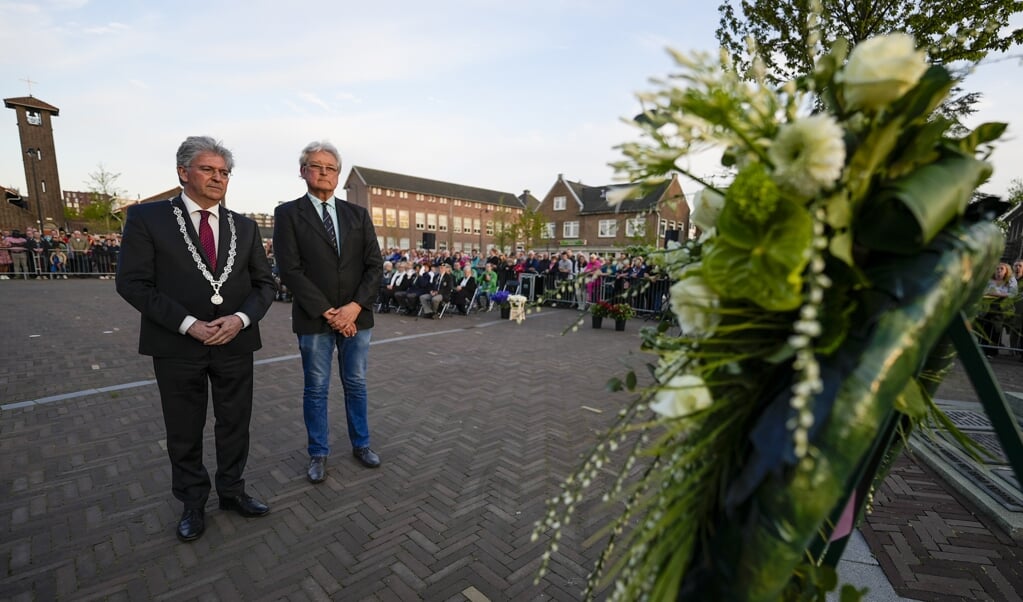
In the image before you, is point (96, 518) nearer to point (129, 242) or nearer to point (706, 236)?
point (129, 242)

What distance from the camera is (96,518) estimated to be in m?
2.83

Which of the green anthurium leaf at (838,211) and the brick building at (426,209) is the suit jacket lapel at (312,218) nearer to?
the green anthurium leaf at (838,211)

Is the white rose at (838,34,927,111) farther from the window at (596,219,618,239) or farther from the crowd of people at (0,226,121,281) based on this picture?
the crowd of people at (0,226,121,281)

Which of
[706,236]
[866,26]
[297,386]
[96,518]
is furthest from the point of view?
[866,26]

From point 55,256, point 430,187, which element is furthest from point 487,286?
point 430,187

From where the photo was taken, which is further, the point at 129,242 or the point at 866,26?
the point at 866,26

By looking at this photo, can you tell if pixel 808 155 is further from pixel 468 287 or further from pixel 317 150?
pixel 468 287

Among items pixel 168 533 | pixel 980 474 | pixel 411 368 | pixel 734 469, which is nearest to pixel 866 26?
pixel 980 474

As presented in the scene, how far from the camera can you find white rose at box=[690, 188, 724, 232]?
102 centimetres

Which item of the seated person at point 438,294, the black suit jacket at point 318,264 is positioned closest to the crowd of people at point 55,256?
the seated person at point 438,294

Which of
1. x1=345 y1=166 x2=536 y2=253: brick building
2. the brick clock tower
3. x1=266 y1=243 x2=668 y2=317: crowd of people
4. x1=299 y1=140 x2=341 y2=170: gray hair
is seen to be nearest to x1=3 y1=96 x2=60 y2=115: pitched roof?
the brick clock tower

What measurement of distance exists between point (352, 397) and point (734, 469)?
3.21 m

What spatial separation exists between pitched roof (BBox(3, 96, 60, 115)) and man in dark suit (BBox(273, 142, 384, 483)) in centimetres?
5547

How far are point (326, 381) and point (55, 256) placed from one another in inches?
987
